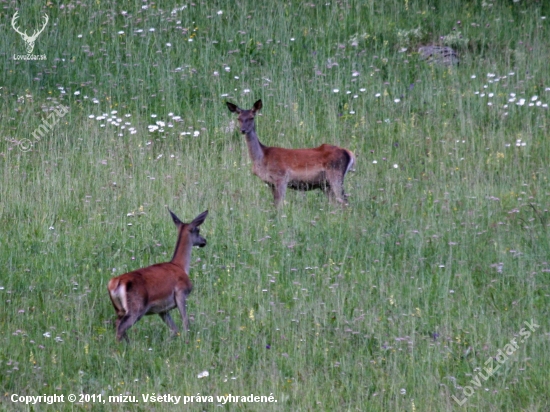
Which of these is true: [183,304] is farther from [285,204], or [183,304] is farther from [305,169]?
[305,169]

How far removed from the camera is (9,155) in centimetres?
1134

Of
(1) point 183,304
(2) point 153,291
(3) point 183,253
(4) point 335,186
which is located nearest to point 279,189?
(4) point 335,186

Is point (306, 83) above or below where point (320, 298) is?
above

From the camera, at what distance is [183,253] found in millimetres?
7754

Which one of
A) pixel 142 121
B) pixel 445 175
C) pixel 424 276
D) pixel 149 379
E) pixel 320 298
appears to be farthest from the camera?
pixel 142 121

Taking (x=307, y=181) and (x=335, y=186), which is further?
(x=307, y=181)

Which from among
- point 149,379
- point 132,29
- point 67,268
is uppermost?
point 132,29

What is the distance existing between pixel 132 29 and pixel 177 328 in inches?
333

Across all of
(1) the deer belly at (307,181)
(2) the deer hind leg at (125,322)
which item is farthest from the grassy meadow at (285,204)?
(1) the deer belly at (307,181)

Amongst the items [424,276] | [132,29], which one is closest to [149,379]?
[424,276]

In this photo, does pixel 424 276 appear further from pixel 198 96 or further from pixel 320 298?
pixel 198 96

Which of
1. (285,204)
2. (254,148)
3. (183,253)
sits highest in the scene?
(254,148)

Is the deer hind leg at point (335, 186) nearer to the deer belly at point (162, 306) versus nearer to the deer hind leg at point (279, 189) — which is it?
the deer hind leg at point (279, 189)

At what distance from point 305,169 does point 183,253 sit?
318 cm
